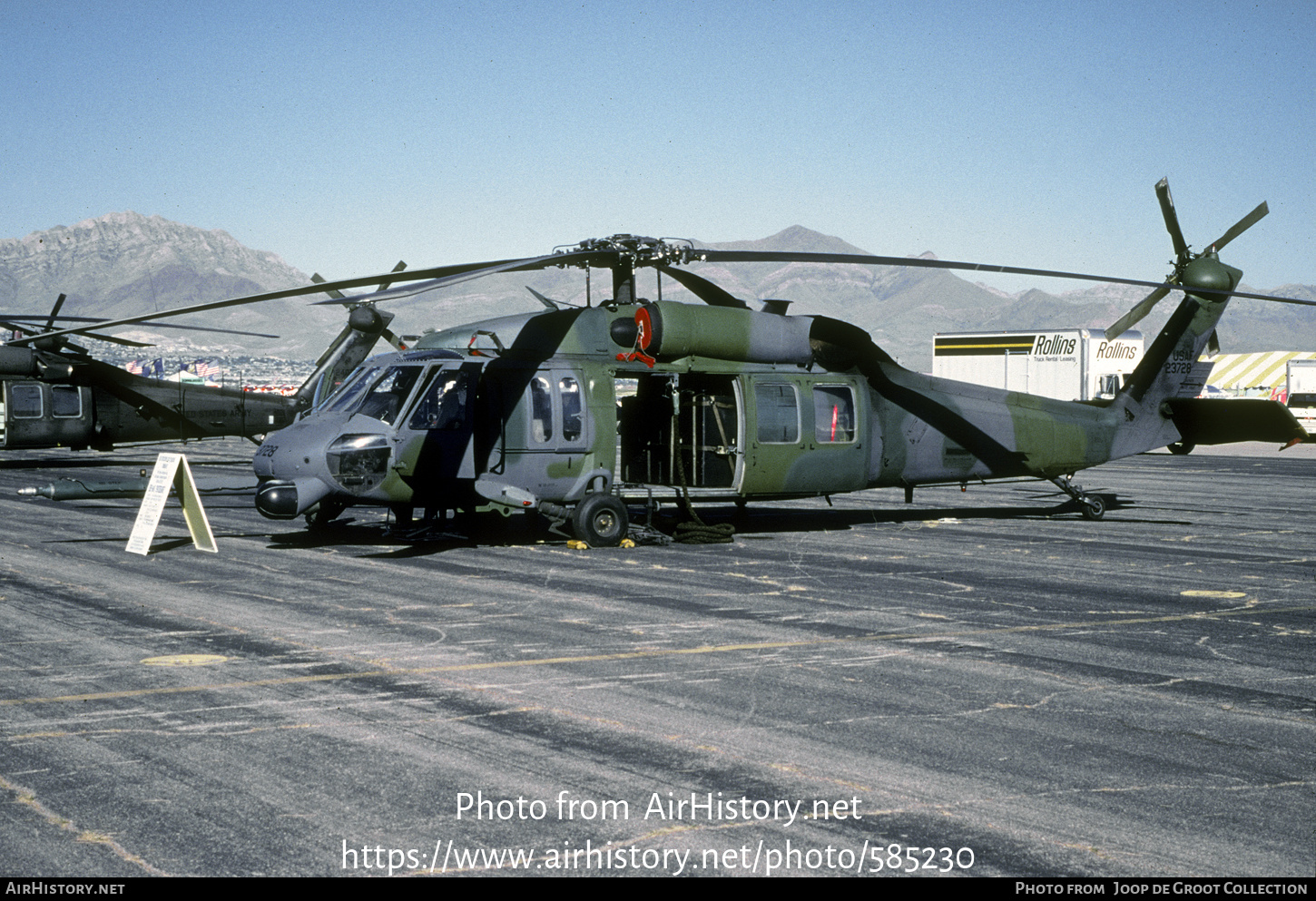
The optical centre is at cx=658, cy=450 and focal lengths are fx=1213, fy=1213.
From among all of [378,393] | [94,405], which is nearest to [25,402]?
[94,405]

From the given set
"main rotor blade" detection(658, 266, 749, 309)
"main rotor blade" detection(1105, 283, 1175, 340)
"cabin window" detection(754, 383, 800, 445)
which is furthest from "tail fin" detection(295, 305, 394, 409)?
"main rotor blade" detection(1105, 283, 1175, 340)

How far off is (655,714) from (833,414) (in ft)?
35.5

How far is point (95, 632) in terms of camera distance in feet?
34.4

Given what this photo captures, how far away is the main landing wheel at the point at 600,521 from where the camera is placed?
54.6 feet

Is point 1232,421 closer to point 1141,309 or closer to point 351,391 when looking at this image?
point 1141,309

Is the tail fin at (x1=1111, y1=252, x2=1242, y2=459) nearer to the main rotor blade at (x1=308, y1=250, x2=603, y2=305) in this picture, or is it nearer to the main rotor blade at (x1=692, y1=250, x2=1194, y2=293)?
the main rotor blade at (x1=692, y1=250, x2=1194, y2=293)

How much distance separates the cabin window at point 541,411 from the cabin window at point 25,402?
1929 cm

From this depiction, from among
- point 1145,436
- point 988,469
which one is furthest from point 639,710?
point 1145,436

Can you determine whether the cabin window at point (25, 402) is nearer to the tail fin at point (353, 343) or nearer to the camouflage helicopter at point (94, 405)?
the camouflage helicopter at point (94, 405)

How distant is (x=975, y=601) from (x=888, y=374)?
7.00 m

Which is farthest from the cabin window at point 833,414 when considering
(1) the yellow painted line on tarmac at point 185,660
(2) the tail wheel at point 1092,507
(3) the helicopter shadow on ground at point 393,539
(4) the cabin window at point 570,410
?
(1) the yellow painted line on tarmac at point 185,660

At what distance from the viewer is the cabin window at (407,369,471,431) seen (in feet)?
52.1

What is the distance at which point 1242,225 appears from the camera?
18875mm
